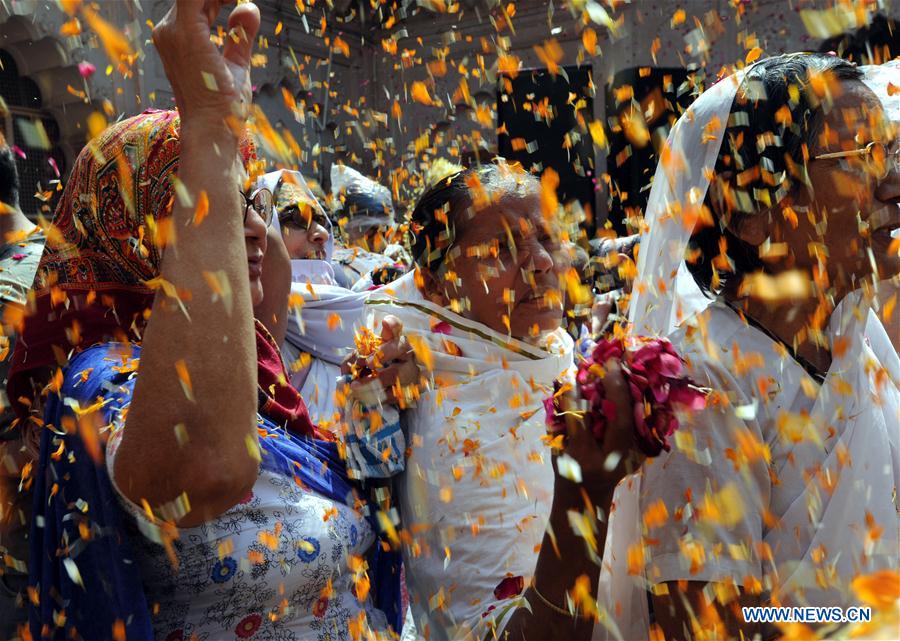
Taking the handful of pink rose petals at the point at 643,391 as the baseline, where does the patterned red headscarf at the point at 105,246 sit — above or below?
above

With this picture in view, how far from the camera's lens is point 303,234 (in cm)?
481

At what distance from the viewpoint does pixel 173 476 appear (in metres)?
1.29

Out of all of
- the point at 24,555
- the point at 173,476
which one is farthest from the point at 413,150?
the point at 173,476

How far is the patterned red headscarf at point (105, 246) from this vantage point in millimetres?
1795

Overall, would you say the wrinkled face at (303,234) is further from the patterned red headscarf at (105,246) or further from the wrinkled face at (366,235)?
the patterned red headscarf at (105,246)

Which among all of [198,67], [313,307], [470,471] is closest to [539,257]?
[470,471]

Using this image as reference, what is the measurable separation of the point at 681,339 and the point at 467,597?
75 centimetres

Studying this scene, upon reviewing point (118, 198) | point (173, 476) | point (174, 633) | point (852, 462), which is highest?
point (118, 198)

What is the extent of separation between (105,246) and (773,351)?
138 centimetres

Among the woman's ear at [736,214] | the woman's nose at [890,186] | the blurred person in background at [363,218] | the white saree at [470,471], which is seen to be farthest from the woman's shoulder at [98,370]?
the blurred person in background at [363,218]

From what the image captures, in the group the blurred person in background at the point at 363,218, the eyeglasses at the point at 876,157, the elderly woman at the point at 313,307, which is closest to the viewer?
the eyeglasses at the point at 876,157

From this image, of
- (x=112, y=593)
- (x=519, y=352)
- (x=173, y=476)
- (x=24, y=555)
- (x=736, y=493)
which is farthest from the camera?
(x=24, y=555)

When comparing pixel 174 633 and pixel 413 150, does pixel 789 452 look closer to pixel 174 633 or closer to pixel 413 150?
pixel 174 633
